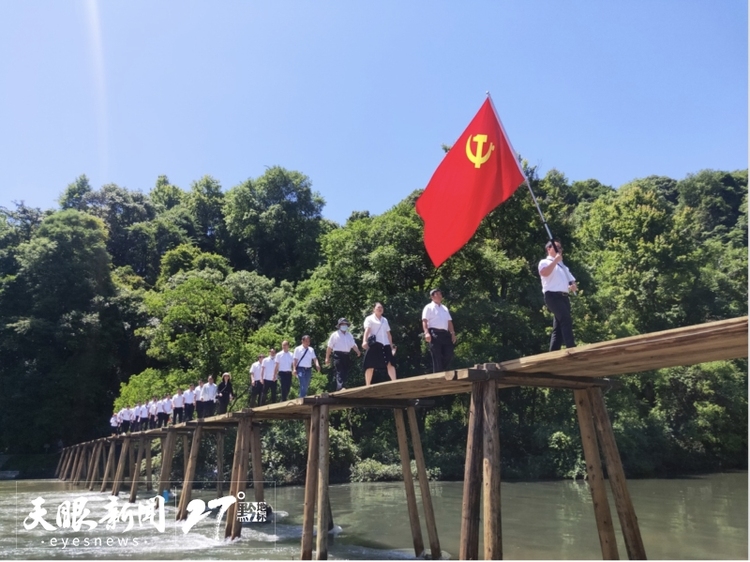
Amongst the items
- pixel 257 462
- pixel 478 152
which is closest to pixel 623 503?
pixel 478 152

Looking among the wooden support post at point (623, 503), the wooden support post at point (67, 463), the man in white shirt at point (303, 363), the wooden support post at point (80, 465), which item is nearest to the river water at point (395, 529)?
the man in white shirt at point (303, 363)

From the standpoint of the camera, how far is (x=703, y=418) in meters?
30.2

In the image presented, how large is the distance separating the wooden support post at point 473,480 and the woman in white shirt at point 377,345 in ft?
12.0

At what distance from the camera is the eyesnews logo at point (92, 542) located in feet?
45.8

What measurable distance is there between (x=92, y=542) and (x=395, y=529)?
6605 mm

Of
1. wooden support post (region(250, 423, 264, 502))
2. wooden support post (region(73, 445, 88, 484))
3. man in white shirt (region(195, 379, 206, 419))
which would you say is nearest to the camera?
wooden support post (region(250, 423, 264, 502))

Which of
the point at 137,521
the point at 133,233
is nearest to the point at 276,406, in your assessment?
the point at 137,521

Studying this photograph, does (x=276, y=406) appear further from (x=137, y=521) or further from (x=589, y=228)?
(x=589, y=228)

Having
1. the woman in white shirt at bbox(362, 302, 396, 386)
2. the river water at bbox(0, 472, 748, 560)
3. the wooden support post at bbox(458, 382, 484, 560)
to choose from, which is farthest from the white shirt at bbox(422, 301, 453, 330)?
the river water at bbox(0, 472, 748, 560)

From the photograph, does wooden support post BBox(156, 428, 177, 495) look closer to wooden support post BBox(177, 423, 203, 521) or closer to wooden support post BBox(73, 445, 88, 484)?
wooden support post BBox(177, 423, 203, 521)

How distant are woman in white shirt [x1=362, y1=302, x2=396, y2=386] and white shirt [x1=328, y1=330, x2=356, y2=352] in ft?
2.55

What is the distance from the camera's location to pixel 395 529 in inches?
609

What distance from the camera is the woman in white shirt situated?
11328 millimetres

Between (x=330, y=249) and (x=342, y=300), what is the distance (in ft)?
9.85
